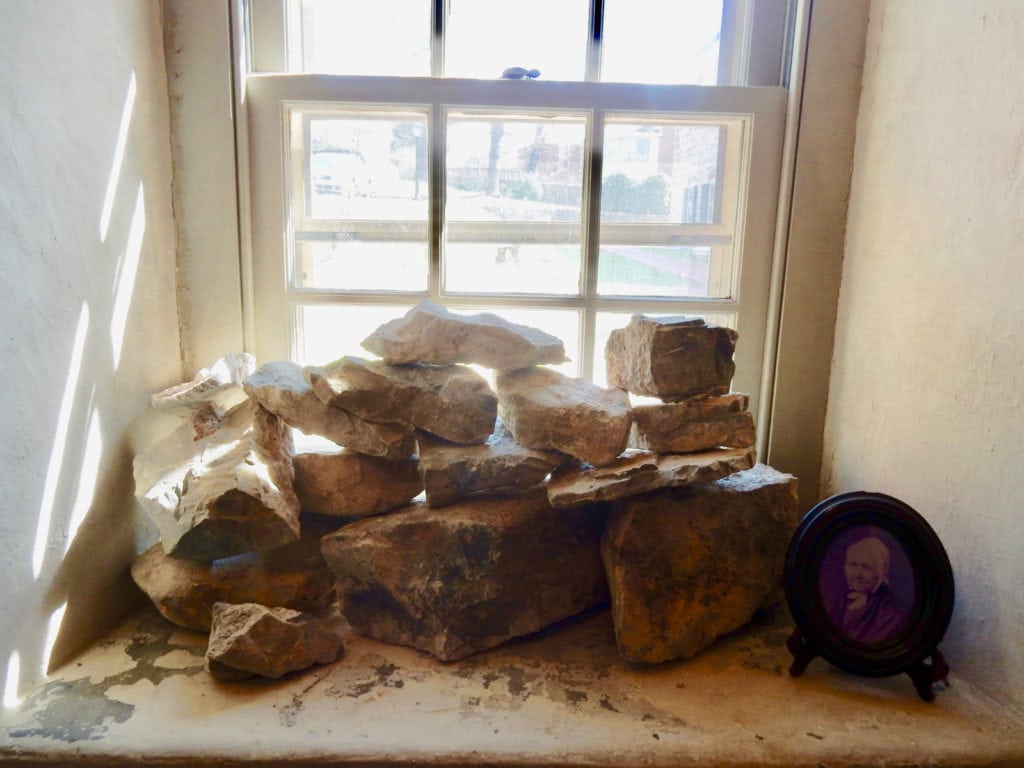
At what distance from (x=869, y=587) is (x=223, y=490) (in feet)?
4.09

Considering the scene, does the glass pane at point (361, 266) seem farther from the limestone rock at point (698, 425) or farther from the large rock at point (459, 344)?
the limestone rock at point (698, 425)

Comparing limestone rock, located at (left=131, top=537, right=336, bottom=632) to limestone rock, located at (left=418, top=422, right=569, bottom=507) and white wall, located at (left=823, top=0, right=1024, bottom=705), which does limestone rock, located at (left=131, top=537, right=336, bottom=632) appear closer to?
limestone rock, located at (left=418, top=422, right=569, bottom=507)

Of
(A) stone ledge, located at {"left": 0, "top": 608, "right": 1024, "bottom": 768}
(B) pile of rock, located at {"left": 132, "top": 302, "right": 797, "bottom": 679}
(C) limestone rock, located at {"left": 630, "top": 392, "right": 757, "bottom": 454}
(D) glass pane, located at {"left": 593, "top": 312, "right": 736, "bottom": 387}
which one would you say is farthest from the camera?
(D) glass pane, located at {"left": 593, "top": 312, "right": 736, "bottom": 387}

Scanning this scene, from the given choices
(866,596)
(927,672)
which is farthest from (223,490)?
(927,672)

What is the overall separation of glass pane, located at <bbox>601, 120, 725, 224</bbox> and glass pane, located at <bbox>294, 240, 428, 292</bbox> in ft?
1.77

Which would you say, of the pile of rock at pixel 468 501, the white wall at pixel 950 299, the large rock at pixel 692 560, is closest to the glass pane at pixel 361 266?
the pile of rock at pixel 468 501

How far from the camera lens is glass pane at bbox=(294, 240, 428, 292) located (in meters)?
1.82

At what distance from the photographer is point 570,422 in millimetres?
1354

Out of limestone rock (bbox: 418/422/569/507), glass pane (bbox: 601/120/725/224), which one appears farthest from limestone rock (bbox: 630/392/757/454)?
glass pane (bbox: 601/120/725/224)

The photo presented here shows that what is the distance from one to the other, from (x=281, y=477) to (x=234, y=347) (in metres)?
0.52

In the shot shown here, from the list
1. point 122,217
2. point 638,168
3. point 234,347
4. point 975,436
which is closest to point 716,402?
point 975,436

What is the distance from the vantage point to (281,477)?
1399mm

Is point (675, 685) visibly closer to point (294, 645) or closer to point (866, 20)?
point (294, 645)

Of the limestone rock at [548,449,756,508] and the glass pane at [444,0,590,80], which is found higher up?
the glass pane at [444,0,590,80]
